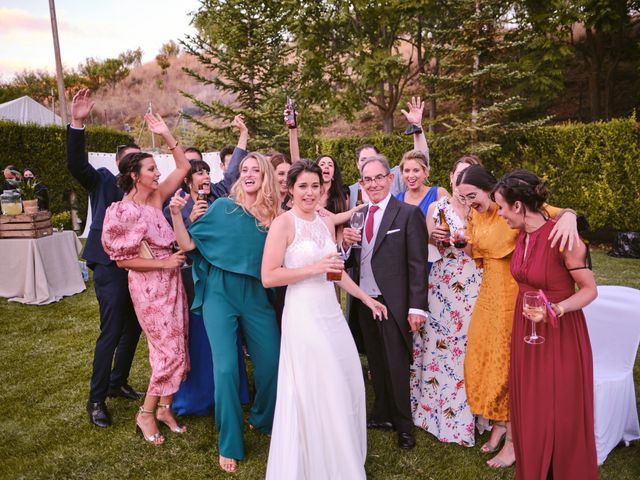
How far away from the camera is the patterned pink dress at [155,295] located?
11.2 ft

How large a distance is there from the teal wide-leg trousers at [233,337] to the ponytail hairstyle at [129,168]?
98 cm

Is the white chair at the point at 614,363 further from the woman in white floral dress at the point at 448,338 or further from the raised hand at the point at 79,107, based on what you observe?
the raised hand at the point at 79,107

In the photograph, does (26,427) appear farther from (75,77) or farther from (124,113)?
(75,77)

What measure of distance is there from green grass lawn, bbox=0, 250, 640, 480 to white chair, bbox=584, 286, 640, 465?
18 cm

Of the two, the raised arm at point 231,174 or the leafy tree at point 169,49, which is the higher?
the leafy tree at point 169,49

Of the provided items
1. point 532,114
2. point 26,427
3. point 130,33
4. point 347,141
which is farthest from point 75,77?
point 26,427

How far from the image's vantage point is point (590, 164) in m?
10.8

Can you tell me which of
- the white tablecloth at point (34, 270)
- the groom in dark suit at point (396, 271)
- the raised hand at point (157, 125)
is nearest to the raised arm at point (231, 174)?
the raised hand at point (157, 125)

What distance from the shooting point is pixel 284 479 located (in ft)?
8.89

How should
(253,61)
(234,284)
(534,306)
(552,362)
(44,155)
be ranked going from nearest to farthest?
(534,306), (552,362), (234,284), (44,155), (253,61)

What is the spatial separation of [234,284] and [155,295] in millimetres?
721

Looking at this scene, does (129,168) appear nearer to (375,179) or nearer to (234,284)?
(234,284)

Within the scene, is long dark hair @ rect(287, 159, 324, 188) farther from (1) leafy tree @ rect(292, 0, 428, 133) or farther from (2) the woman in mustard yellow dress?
(1) leafy tree @ rect(292, 0, 428, 133)

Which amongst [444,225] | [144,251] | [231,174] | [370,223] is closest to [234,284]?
[144,251]
